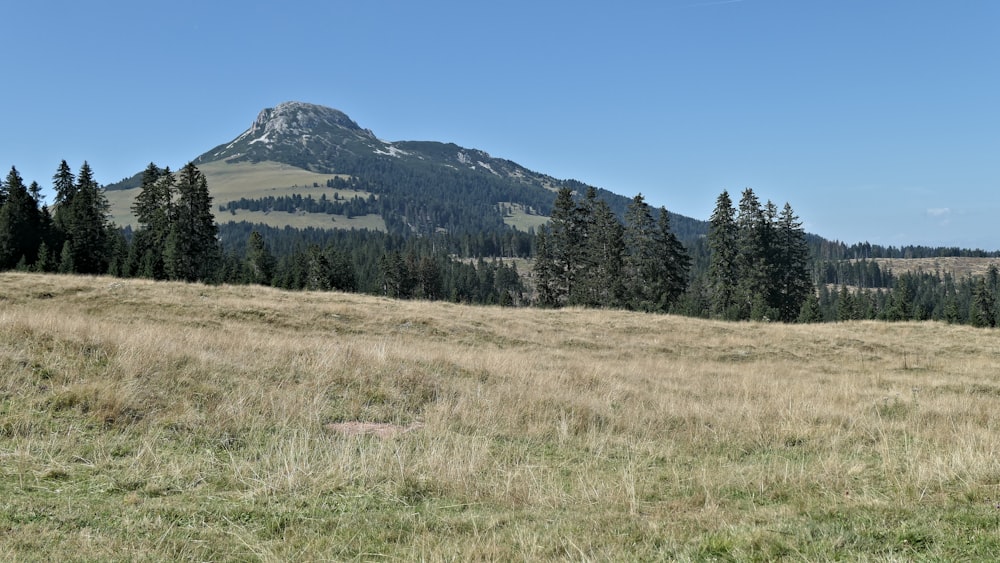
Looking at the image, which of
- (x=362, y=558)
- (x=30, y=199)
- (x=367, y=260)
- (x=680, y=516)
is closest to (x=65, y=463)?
(x=362, y=558)

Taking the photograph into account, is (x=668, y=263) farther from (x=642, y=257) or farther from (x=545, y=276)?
(x=545, y=276)

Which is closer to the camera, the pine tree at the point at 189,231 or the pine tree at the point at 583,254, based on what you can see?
the pine tree at the point at 189,231

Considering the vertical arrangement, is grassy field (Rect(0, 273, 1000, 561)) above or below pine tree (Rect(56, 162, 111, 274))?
below

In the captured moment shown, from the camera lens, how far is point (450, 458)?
6.75 metres

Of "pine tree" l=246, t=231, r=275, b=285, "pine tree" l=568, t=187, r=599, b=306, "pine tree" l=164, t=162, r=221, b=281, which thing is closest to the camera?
"pine tree" l=164, t=162, r=221, b=281

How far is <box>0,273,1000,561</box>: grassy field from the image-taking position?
4.53 meters

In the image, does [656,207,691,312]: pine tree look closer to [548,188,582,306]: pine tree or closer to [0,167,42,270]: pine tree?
[548,188,582,306]: pine tree

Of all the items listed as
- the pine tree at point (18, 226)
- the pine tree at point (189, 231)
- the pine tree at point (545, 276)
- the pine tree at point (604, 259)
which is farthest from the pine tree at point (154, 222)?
the pine tree at point (604, 259)

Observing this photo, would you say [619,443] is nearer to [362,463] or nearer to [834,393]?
[362,463]

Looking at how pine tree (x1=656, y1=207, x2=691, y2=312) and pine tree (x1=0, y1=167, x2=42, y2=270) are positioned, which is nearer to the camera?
pine tree (x1=0, y1=167, x2=42, y2=270)

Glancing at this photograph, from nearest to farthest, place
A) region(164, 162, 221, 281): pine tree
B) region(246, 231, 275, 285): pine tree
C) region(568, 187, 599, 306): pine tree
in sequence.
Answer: region(164, 162, 221, 281): pine tree, region(568, 187, 599, 306): pine tree, region(246, 231, 275, 285): pine tree

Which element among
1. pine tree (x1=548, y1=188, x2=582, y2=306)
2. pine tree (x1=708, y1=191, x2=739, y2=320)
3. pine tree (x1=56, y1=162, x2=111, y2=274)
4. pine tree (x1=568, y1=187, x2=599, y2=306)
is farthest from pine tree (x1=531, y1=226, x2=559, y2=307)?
pine tree (x1=56, y1=162, x2=111, y2=274)

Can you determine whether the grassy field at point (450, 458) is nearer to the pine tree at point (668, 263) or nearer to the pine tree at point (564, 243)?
the pine tree at point (564, 243)

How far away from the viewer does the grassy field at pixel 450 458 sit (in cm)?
453
